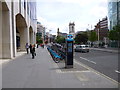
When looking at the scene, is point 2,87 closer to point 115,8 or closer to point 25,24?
point 25,24

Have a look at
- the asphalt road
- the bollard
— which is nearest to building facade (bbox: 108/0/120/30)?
the asphalt road

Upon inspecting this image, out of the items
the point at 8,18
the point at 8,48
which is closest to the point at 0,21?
the point at 8,18

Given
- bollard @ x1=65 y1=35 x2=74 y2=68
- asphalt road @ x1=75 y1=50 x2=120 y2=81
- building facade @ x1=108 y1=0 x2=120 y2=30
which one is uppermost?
building facade @ x1=108 y1=0 x2=120 y2=30

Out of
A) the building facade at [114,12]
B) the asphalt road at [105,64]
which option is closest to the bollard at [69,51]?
the asphalt road at [105,64]

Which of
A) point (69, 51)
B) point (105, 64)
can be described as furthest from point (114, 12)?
point (69, 51)

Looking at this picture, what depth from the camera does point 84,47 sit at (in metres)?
40.3

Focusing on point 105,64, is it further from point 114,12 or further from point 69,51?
point 114,12

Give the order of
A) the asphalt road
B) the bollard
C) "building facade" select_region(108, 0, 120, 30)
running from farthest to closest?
"building facade" select_region(108, 0, 120, 30) < the bollard < the asphalt road

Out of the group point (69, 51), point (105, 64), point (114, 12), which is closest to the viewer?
point (69, 51)

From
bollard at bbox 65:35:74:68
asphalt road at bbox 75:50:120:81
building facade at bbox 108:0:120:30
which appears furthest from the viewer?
building facade at bbox 108:0:120:30

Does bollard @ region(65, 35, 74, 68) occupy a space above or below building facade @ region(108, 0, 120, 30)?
below

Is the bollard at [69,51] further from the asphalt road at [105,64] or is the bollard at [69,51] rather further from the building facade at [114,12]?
the building facade at [114,12]

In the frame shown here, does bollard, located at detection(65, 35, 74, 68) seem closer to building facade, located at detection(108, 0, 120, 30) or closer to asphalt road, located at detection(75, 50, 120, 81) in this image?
asphalt road, located at detection(75, 50, 120, 81)

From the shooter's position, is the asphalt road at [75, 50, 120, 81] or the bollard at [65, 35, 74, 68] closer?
the asphalt road at [75, 50, 120, 81]
